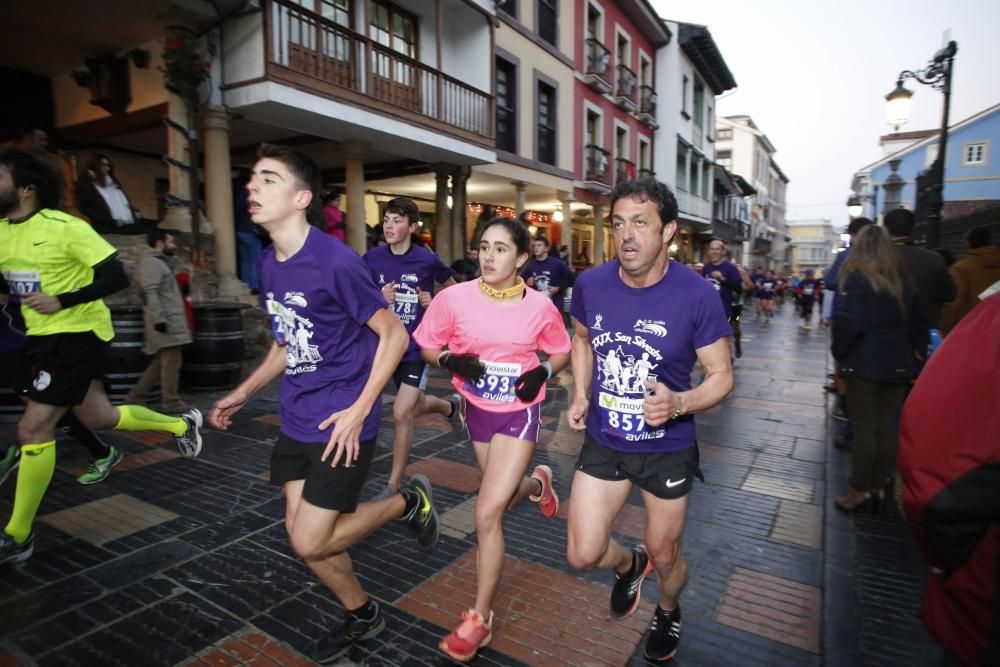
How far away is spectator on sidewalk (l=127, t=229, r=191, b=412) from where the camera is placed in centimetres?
580

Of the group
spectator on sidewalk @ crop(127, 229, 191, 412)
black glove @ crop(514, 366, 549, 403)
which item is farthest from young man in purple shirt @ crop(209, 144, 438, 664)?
spectator on sidewalk @ crop(127, 229, 191, 412)

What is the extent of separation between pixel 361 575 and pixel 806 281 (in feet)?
66.6

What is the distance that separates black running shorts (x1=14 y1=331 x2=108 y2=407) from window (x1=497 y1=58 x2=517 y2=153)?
13205 mm

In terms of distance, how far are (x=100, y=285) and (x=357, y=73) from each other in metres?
7.39

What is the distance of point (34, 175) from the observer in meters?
3.08

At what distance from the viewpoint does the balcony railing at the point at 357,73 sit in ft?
27.1

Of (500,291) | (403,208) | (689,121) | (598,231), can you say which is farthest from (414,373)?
(689,121)

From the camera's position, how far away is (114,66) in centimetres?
943

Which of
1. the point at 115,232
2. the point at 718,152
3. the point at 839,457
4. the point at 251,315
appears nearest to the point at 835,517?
the point at 839,457

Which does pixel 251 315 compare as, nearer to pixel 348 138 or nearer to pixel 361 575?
pixel 348 138

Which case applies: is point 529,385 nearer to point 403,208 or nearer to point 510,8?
→ point 403,208

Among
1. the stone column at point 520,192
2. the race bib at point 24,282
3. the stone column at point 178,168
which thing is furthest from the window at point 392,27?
the race bib at point 24,282

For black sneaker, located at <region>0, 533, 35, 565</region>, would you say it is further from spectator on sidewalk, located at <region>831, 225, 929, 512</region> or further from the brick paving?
spectator on sidewalk, located at <region>831, 225, 929, 512</region>

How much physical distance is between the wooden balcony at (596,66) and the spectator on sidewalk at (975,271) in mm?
16036
